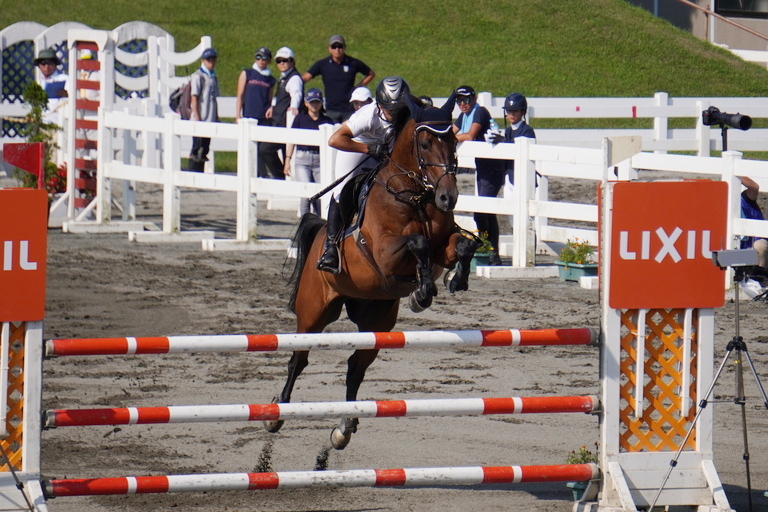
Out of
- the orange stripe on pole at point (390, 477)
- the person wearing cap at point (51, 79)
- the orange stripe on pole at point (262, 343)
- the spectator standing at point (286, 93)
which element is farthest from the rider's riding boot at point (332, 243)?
the person wearing cap at point (51, 79)

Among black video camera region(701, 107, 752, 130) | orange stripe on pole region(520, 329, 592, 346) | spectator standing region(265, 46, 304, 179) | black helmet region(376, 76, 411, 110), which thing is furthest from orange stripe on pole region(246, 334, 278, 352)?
spectator standing region(265, 46, 304, 179)

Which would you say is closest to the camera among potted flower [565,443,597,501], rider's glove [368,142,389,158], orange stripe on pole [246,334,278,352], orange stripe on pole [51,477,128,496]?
orange stripe on pole [51,477,128,496]

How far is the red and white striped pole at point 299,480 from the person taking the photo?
5324mm

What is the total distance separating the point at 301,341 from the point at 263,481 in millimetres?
661

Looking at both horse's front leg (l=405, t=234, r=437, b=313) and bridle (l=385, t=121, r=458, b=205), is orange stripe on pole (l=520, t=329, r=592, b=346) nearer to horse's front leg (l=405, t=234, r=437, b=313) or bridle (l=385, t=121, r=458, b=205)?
horse's front leg (l=405, t=234, r=437, b=313)

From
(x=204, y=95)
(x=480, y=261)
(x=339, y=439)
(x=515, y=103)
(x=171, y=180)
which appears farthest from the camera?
(x=204, y=95)

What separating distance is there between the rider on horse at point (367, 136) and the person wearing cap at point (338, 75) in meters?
9.68

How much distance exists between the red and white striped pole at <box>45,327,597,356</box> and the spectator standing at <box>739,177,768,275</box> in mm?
6204

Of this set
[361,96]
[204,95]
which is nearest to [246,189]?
[361,96]

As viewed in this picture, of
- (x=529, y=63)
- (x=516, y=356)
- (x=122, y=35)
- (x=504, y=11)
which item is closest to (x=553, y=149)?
(x=516, y=356)

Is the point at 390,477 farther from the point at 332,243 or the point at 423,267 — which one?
the point at 332,243

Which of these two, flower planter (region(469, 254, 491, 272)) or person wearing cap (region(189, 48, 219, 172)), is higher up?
person wearing cap (region(189, 48, 219, 172))

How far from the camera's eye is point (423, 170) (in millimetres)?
6848

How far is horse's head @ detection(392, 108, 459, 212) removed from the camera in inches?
260
